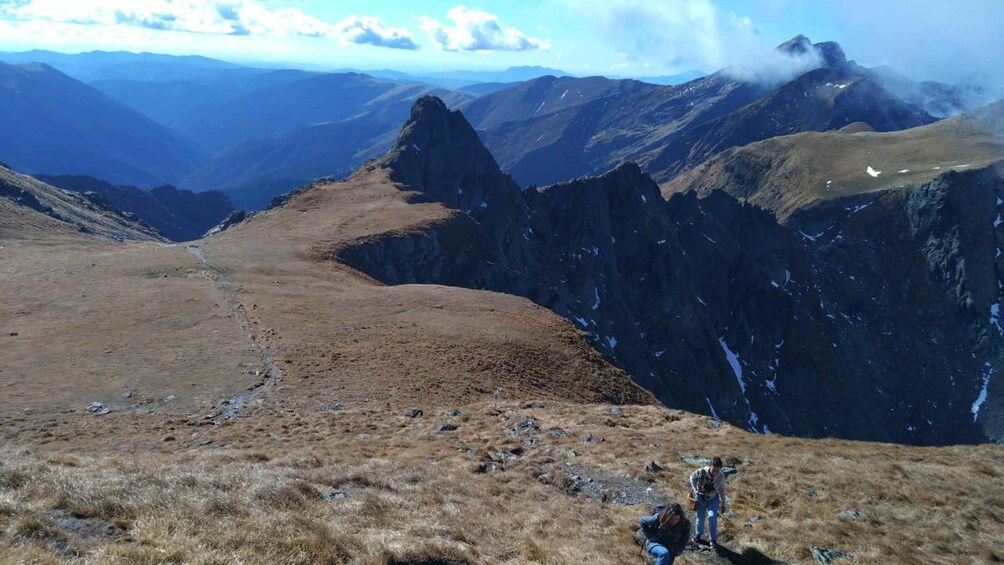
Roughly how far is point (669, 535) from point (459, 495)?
242 inches

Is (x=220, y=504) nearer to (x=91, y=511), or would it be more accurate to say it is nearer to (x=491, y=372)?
(x=91, y=511)

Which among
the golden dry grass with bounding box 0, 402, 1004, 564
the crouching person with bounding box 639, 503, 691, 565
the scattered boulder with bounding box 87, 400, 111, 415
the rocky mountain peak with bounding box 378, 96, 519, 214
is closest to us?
the golden dry grass with bounding box 0, 402, 1004, 564

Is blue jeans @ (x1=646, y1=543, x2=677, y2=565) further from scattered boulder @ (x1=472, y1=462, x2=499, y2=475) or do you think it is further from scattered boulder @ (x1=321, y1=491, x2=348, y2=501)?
scattered boulder @ (x1=472, y1=462, x2=499, y2=475)

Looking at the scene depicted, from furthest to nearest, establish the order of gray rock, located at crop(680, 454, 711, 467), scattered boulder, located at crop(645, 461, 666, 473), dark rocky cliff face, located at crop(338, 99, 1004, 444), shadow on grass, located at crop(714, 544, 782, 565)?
dark rocky cliff face, located at crop(338, 99, 1004, 444)
gray rock, located at crop(680, 454, 711, 467)
scattered boulder, located at crop(645, 461, 666, 473)
shadow on grass, located at crop(714, 544, 782, 565)

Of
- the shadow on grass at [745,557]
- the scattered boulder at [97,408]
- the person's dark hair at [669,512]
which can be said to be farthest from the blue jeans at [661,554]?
the scattered boulder at [97,408]

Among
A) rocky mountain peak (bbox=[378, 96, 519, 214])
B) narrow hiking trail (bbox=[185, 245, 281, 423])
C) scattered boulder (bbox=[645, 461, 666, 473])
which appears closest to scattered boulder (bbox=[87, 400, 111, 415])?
narrow hiking trail (bbox=[185, 245, 281, 423])

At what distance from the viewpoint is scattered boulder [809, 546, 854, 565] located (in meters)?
14.5

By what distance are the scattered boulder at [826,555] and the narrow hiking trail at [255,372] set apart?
20708mm

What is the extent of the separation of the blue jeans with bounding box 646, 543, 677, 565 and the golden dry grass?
124 cm

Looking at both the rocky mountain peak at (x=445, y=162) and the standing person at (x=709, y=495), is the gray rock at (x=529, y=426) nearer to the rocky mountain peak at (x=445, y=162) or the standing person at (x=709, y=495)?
the standing person at (x=709, y=495)

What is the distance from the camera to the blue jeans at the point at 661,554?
12148 mm

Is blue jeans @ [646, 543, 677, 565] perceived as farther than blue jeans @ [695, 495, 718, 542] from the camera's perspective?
No

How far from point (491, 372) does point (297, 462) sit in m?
15.4

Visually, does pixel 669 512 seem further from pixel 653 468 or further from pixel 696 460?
pixel 696 460
